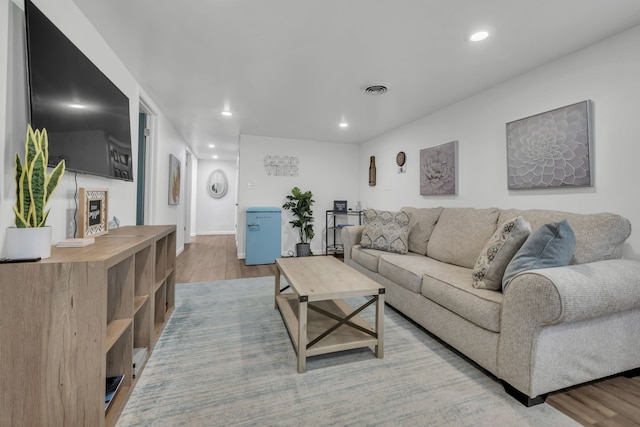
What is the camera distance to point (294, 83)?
2617mm

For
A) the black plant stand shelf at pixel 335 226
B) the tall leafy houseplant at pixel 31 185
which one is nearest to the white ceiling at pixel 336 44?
the tall leafy houseplant at pixel 31 185

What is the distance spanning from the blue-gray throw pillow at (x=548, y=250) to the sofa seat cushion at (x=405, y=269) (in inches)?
26.2

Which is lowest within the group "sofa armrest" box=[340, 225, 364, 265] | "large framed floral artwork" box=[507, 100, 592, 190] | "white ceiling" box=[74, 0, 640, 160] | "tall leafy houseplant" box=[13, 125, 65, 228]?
"sofa armrest" box=[340, 225, 364, 265]

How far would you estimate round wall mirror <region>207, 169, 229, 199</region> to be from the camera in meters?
7.50

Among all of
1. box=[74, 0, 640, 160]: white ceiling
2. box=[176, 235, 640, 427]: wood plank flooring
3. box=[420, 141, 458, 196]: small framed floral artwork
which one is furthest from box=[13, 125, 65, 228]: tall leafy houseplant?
box=[420, 141, 458, 196]: small framed floral artwork

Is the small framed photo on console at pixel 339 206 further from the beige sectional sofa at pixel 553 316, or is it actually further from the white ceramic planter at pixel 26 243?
the white ceramic planter at pixel 26 243

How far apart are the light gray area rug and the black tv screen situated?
132 cm

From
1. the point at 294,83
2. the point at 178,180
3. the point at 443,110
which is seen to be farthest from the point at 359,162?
the point at 178,180

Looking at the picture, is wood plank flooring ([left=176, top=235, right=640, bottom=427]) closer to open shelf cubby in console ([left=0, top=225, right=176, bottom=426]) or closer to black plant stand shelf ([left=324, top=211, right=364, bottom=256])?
open shelf cubby in console ([left=0, top=225, right=176, bottom=426])

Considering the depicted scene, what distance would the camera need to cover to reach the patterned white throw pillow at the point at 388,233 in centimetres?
285

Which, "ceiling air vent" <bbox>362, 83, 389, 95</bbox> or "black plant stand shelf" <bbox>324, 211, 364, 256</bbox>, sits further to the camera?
"black plant stand shelf" <bbox>324, 211, 364, 256</bbox>

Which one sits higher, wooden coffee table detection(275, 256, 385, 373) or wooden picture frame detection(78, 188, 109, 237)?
wooden picture frame detection(78, 188, 109, 237)

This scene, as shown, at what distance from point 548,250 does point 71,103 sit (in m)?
2.77

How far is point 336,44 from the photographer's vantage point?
196cm
